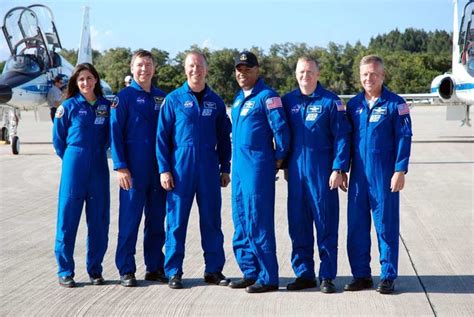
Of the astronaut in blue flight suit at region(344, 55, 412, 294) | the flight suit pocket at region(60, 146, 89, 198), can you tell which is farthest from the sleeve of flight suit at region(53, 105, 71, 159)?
the astronaut in blue flight suit at region(344, 55, 412, 294)

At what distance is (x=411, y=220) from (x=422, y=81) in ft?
218

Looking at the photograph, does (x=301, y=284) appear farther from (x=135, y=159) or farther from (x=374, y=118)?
(x=135, y=159)

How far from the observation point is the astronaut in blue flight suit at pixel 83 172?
6098mm

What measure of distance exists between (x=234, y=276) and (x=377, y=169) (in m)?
1.59

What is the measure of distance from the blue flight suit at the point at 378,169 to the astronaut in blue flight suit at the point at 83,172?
2079 millimetres

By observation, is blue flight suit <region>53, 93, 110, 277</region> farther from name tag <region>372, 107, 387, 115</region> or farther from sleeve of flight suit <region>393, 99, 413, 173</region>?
sleeve of flight suit <region>393, 99, 413, 173</region>

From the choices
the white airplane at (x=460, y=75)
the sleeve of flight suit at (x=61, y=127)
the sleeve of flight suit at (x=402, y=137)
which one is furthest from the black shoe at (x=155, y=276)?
the white airplane at (x=460, y=75)

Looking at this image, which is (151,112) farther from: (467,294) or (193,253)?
(467,294)

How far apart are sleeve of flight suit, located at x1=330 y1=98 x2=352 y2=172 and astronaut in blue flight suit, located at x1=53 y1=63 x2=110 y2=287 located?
1.91 m

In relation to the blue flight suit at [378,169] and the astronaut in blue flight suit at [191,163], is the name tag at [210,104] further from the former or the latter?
the blue flight suit at [378,169]

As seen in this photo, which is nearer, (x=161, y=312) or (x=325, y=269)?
(x=161, y=312)

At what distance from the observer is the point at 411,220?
9.17 m

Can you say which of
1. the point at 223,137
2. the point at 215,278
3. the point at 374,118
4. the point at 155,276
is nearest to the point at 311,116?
the point at 374,118

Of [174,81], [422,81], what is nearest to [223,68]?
[174,81]
